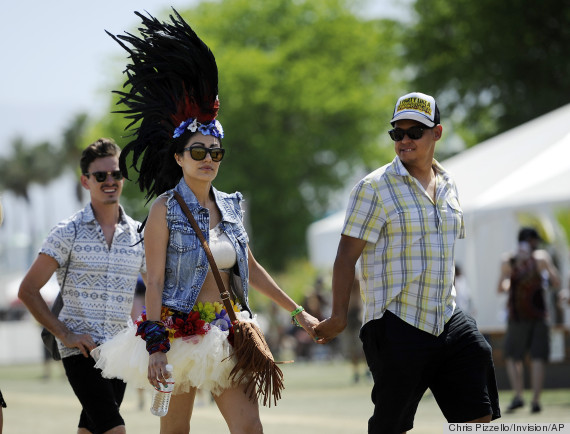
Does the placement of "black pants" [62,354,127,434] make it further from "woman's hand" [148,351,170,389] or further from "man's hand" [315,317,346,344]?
"man's hand" [315,317,346,344]

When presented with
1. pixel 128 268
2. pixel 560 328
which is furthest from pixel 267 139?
pixel 128 268

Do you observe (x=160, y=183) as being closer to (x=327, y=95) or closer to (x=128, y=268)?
(x=128, y=268)

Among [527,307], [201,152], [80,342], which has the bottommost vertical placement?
[80,342]

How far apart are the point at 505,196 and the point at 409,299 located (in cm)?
1115

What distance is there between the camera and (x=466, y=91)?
3312 centimetres

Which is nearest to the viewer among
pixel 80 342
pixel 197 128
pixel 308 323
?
pixel 197 128

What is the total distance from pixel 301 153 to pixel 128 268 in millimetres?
41253

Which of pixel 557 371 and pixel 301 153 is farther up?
pixel 301 153

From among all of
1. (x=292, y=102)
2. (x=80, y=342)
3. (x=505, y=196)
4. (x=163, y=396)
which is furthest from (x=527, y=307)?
(x=292, y=102)

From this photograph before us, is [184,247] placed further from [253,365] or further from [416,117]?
[416,117]

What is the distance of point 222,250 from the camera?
5.71m

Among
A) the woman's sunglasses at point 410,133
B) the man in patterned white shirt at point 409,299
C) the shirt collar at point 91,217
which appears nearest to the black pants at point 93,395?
the shirt collar at point 91,217

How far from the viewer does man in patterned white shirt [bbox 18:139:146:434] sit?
6.50 meters

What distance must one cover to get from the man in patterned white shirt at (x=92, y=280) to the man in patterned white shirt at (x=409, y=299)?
147 cm
